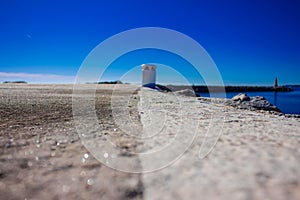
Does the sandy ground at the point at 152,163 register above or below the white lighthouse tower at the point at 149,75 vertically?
below

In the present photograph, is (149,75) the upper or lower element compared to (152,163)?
upper

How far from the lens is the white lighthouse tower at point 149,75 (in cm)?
2009

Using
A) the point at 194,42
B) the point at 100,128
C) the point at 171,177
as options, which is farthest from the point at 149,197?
→ the point at 194,42

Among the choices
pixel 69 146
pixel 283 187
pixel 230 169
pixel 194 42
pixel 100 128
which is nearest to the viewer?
pixel 283 187

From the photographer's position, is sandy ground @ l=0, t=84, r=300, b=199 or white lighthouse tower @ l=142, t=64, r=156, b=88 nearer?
sandy ground @ l=0, t=84, r=300, b=199

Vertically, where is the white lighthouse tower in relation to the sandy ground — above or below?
above

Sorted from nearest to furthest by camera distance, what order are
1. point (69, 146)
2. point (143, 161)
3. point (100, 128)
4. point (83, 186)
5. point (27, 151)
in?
point (83, 186) < point (143, 161) < point (27, 151) < point (69, 146) < point (100, 128)

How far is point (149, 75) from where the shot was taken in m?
20.3

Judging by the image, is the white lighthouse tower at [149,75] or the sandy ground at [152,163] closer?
the sandy ground at [152,163]

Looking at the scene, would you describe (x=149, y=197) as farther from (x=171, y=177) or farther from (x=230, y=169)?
(x=230, y=169)

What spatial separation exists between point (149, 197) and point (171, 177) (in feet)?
0.96

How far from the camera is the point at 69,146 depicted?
2279 mm

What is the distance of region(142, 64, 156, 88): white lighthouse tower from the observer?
65.9ft

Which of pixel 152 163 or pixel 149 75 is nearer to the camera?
pixel 152 163
